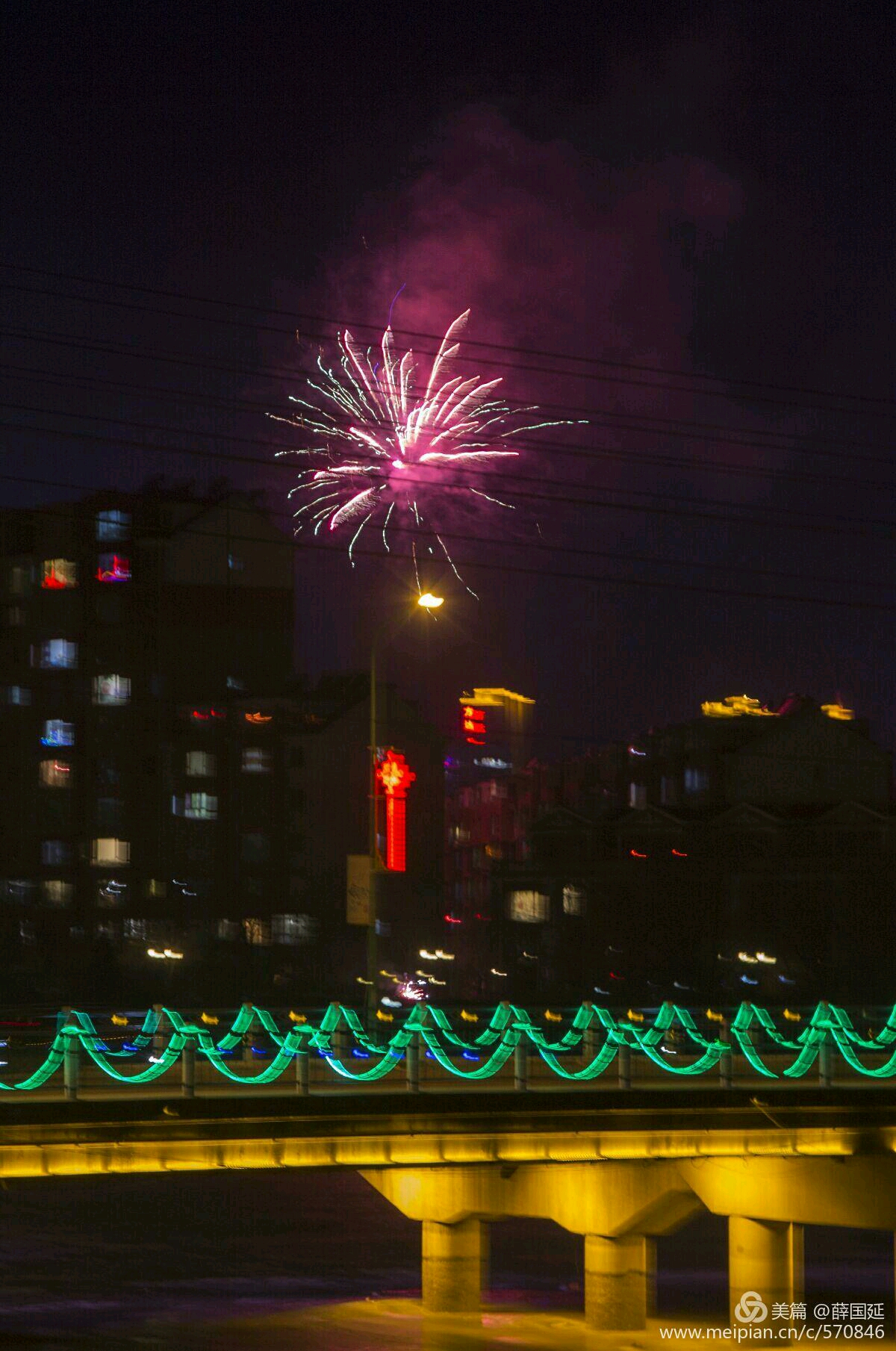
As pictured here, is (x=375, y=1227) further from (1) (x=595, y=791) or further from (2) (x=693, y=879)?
(1) (x=595, y=791)

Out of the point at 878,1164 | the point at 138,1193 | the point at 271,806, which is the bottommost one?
the point at 138,1193

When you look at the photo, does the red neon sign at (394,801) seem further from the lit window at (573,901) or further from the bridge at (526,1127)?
the lit window at (573,901)

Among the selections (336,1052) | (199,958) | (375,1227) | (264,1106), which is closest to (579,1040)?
(336,1052)

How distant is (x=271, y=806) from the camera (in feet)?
283

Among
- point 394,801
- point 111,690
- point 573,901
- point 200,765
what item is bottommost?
point 573,901

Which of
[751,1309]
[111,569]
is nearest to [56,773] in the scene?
[111,569]

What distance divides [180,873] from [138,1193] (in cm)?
1586

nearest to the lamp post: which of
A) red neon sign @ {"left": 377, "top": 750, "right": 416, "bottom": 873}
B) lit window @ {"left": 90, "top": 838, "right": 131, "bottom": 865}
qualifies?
red neon sign @ {"left": 377, "top": 750, "right": 416, "bottom": 873}

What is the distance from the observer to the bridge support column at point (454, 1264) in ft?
134

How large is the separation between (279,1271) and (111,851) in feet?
103

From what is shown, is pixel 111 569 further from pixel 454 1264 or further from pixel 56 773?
pixel 454 1264

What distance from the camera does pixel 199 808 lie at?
3356 inches

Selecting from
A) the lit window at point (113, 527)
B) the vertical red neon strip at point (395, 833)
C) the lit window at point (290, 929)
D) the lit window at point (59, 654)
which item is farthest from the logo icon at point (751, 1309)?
the lit window at point (113, 527)

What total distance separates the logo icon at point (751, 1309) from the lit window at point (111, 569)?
56.3 m
